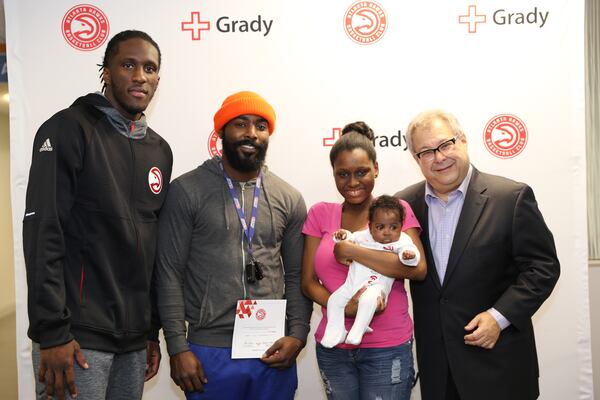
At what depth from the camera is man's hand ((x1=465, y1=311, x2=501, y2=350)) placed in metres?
2.01

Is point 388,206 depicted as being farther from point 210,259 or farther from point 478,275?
point 210,259

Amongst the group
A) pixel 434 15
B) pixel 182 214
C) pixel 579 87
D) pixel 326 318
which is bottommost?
pixel 326 318

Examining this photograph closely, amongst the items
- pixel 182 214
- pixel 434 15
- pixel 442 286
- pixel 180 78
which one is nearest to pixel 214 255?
pixel 182 214

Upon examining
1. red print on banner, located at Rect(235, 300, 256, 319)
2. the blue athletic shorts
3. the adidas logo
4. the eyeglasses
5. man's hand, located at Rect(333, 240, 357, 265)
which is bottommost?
the blue athletic shorts

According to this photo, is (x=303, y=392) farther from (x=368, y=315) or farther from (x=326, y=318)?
(x=368, y=315)

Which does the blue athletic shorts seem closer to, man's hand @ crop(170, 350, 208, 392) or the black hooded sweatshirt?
man's hand @ crop(170, 350, 208, 392)

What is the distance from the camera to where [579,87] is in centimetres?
313

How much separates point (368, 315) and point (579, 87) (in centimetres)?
216

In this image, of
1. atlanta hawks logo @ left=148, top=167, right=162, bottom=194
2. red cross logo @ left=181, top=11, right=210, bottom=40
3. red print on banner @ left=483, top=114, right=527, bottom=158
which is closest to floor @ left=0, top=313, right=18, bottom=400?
atlanta hawks logo @ left=148, top=167, right=162, bottom=194

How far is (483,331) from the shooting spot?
6.59 ft

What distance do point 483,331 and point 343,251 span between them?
0.63 meters

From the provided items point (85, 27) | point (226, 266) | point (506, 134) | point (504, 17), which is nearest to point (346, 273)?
point (226, 266)

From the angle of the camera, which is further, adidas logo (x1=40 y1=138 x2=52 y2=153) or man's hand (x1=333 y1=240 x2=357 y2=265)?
man's hand (x1=333 y1=240 x2=357 y2=265)

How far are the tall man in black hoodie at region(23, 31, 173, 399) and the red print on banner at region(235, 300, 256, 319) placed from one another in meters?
0.37
